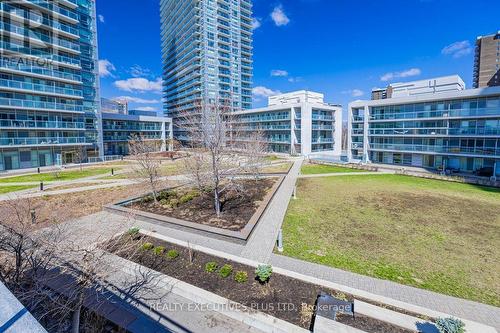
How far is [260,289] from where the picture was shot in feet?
25.1

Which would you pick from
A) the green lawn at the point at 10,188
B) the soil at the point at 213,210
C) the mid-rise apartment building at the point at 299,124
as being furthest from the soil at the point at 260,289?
the mid-rise apartment building at the point at 299,124

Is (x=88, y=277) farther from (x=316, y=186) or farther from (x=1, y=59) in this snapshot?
(x=1, y=59)

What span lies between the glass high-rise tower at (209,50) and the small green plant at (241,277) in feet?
205

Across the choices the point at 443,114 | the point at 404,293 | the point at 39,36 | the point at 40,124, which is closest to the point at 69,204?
the point at 404,293

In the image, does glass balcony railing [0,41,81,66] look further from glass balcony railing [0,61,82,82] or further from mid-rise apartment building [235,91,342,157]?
mid-rise apartment building [235,91,342,157]

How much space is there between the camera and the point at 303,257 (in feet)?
33.0

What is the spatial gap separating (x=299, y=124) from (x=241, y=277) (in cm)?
4906

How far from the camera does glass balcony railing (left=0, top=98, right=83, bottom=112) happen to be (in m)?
33.7

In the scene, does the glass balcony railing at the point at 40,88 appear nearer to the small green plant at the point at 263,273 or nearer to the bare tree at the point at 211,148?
the bare tree at the point at 211,148

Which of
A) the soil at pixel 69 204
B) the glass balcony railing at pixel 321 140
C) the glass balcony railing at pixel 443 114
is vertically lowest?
the soil at pixel 69 204

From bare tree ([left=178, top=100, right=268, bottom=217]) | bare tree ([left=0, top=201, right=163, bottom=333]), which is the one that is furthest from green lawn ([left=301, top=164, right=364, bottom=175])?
bare tree ([left=0, top=201, right=163, bottom=333])

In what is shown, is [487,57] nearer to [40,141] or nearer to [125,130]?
[125,130]

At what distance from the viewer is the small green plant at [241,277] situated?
8.04 metres

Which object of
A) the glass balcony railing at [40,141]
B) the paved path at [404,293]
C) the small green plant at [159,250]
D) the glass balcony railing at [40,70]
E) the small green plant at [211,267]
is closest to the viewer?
the paved path at [404,293]
